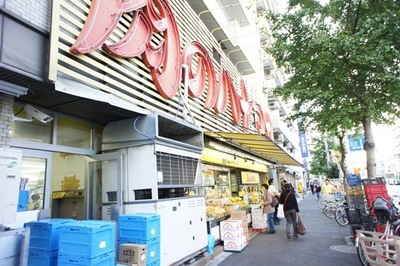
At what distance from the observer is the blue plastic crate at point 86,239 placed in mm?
3898

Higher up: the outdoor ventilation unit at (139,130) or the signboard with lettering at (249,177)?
the outdoor ventilation unit at (139,130)

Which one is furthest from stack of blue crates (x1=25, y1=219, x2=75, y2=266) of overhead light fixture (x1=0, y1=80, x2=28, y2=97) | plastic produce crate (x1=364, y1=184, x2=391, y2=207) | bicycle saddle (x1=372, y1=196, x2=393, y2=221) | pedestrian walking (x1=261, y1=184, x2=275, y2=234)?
pedestrian walking (x1=261, y1=184, x2=275, y2=234)

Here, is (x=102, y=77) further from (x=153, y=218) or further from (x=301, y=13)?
(x=301, y=13)

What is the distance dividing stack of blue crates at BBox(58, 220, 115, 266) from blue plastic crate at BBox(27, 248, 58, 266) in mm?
404

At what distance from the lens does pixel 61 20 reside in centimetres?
491

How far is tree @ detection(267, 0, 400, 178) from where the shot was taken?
935cm

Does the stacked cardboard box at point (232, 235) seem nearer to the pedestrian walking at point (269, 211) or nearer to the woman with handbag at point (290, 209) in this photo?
the woman with handbag at point (290, 209)

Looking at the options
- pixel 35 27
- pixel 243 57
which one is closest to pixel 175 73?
pixel 35 27

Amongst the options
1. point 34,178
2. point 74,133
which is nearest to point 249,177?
point 74,133

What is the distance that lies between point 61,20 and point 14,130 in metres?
2.28

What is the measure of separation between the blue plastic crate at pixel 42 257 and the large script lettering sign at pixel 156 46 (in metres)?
3.40

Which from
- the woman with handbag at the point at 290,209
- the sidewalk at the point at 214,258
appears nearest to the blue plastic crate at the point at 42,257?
the sidewalk at the point at 214,258

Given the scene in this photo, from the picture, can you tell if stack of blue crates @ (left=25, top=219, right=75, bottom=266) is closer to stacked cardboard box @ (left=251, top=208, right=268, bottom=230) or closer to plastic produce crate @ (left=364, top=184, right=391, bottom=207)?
plastic produce crate @ (left=364, top=184, right=391, bottom=207)

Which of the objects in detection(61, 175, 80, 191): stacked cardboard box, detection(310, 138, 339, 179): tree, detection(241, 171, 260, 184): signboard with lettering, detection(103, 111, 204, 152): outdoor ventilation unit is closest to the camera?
detection(103, 111, 204, 152): outdoor ventilation unit
